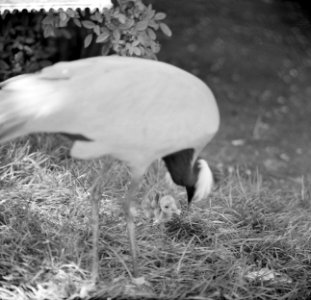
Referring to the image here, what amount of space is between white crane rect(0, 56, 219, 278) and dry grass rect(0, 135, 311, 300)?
323 millimetres

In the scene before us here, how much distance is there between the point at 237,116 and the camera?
17.7ft

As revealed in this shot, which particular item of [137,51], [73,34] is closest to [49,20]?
[137,51]

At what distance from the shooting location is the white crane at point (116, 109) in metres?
2.30

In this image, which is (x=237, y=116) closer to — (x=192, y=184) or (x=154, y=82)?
(x=192, y=184)

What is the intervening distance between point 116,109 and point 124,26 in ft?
4.99

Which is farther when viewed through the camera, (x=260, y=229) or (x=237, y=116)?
(x=237, y=116)

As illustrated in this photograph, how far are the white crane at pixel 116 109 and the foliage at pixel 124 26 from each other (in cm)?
122

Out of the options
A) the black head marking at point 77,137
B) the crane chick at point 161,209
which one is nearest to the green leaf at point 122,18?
the crane chick at point 161,209

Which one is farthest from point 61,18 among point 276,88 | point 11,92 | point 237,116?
point 276,88

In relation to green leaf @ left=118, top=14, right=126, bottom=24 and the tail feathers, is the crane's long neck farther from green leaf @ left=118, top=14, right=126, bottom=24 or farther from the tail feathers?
green leaf @ left=118, top=14, right=126, bottom=24

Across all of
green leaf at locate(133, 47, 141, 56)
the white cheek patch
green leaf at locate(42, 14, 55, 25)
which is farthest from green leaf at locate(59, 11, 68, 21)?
the white cheek patch

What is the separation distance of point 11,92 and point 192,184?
Answer: 91 cm

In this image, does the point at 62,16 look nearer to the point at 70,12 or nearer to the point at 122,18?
the point at 70,12

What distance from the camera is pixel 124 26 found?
12.2 ft
